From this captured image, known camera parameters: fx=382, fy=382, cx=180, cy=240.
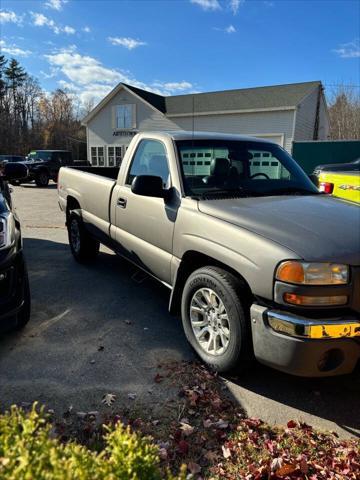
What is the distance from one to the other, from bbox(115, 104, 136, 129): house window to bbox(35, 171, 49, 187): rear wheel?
8543 millimetres

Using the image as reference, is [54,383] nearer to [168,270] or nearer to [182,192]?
[168,270]

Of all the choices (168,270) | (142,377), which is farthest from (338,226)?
(142,377)

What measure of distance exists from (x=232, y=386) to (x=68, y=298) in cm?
251

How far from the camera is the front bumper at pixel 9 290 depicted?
3102mm

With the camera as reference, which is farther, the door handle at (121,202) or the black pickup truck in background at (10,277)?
the door handle at (121,202)

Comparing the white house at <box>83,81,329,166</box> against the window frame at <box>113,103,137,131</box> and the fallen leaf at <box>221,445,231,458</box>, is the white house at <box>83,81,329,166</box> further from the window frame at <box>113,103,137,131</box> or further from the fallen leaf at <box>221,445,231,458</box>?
the fallen leaf at <box>221,445,231,458</box>

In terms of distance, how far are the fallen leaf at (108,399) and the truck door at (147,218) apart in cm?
119

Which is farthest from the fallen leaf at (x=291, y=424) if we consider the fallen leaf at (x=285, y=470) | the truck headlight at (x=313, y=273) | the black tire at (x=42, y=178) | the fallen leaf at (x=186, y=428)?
the black tire at (x=42, y=178)

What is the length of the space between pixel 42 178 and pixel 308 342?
67.5 feet

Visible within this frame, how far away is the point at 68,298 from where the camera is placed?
4.69m

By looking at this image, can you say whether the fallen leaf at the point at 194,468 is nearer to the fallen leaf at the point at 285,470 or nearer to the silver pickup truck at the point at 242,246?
the fallen leaf at the point at 285,470

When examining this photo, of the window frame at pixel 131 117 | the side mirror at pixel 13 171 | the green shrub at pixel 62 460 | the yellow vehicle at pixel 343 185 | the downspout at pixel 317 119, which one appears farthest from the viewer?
the window frame at pixel 131 117

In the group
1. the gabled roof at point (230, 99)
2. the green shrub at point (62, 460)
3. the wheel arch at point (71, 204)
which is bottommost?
the green shrub at point (62, 460)

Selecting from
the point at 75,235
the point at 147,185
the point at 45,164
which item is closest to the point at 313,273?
the point at 147,185
